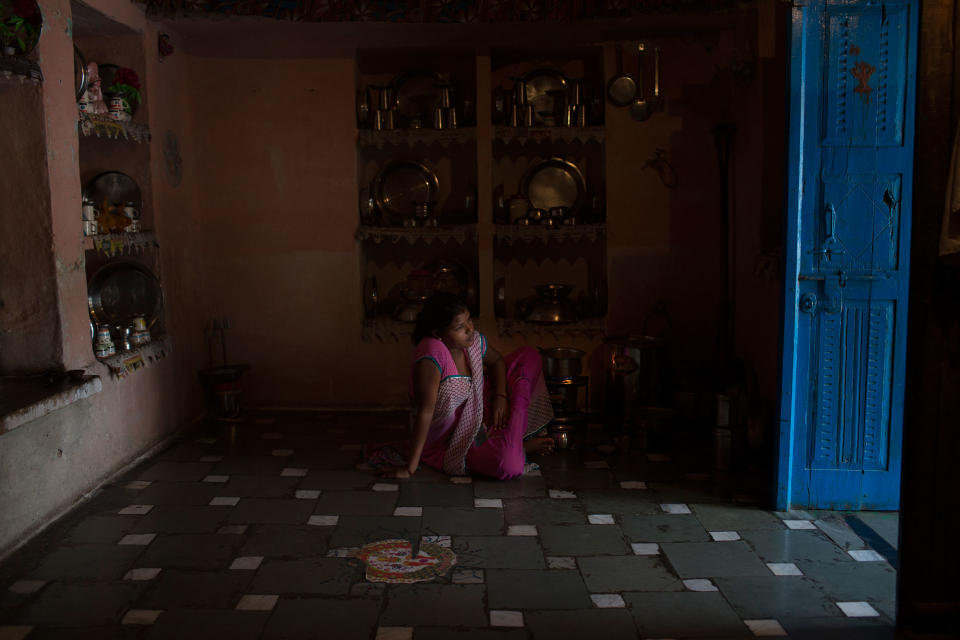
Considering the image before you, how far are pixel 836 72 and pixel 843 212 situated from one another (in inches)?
25.5

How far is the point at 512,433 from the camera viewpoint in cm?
479

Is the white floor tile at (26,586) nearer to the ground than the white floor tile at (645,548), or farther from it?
farther from it

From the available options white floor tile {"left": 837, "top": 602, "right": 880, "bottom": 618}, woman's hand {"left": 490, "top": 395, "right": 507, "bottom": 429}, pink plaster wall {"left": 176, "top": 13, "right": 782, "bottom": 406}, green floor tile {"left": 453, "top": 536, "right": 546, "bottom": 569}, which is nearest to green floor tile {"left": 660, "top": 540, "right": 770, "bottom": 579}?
white floor tile {"left": 837, "top": 602, "right": 880, "bottom": 618}

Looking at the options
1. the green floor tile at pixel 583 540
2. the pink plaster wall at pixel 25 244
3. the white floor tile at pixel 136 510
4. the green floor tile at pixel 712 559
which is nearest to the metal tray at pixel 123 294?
the pink plaster wall at pixel 25 244

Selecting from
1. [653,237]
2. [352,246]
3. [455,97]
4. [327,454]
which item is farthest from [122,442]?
[653,237]

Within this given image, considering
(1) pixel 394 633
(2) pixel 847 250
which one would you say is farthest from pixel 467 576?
(2) pixel 847 250

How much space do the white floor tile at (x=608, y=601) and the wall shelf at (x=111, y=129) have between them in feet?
12.2

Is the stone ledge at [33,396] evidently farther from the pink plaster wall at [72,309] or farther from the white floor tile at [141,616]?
the white floor tile at [141,616]

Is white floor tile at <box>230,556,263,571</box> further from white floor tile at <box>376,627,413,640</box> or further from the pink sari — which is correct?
the pink sari

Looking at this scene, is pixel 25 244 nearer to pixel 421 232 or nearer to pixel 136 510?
pixel 136 510

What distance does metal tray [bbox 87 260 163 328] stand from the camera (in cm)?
529

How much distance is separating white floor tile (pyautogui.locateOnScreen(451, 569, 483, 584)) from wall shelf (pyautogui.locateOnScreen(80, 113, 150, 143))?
323cm

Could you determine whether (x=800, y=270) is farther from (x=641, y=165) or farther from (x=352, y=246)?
(x=352, y=246)

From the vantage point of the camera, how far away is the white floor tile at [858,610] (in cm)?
312
